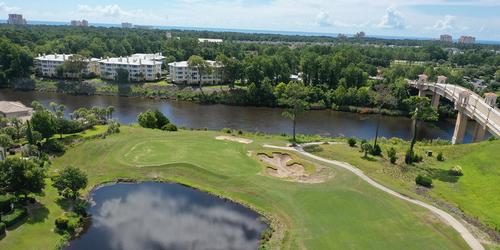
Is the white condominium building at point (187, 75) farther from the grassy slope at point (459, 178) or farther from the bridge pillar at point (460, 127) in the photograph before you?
the bridge pillar at point (460, 127)

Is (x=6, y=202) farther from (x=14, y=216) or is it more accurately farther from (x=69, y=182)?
(x=69, y=182)

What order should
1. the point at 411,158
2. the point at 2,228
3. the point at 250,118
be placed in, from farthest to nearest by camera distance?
the point at 250,118 → the point at 411,158 → the point at 2,228

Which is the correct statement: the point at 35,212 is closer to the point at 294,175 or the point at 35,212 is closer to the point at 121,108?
the point at 294,175

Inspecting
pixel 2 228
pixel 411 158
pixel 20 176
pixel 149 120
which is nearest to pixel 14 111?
pixel 149 120

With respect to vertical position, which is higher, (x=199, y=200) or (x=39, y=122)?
(x=39, y=122)

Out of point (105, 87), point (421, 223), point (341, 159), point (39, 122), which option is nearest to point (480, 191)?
point (421, 223)

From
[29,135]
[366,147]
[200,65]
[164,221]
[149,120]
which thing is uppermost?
[200,65]

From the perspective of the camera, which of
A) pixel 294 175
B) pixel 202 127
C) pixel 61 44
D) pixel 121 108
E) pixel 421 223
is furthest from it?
pixel 61 44
